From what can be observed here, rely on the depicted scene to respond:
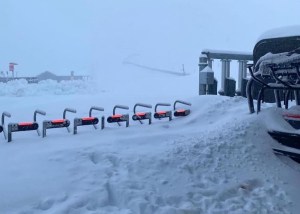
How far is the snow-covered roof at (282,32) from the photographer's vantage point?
685 cm

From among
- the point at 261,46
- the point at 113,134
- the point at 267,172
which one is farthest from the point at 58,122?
the point at 261,46

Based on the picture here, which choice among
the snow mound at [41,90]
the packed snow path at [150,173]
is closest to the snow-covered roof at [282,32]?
the packed snow path at [150,173]

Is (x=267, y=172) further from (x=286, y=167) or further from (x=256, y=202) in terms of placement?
(x=256, y=202)

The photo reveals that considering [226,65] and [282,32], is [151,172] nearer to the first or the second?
[282,32]

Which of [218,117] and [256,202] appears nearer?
[256,202]

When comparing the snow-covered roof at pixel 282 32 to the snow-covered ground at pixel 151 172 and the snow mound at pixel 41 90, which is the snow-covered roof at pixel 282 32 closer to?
the snow-covered ground at pixel 151 172

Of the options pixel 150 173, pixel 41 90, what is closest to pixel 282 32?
pixel 150 173

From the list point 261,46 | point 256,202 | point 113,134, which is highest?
point 261,46

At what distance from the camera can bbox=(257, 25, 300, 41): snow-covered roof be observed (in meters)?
6.85

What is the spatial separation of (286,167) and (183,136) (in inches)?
64.5

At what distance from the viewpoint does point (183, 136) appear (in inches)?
219

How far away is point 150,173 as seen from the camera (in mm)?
4219

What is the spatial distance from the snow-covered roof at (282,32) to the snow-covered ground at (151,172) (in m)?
2.31

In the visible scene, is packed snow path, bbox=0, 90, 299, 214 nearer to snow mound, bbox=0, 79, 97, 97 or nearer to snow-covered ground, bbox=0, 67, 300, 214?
snow-covered ground, bbox=0, 67, 300, 214
